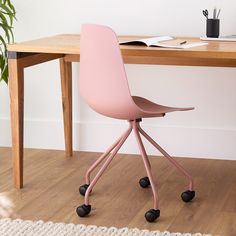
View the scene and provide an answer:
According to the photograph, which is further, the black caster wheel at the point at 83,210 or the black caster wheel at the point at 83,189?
the black caster wheel at the point at 83,189

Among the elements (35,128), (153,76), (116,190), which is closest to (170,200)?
(116,190)

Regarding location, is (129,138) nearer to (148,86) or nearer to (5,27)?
(148,86)

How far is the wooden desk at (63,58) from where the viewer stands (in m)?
3.16

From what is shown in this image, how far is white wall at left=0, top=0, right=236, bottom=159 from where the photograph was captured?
416cm

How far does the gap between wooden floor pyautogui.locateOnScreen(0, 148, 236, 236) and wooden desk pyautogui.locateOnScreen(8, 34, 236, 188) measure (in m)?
0.23

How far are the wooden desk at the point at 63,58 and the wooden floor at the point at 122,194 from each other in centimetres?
23

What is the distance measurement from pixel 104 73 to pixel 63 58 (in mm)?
1044

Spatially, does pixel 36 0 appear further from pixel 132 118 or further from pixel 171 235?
pixel 171 235

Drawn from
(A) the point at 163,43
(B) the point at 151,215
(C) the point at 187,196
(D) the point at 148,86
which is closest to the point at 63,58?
(D) the point at 148,86

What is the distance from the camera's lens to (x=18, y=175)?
3.58 meters

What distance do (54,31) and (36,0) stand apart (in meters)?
0.23

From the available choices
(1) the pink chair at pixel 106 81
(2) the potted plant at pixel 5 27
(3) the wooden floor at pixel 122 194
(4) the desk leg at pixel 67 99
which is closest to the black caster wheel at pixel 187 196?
(3) the wooden floor at pixel 122 194

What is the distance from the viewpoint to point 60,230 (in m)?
2.96

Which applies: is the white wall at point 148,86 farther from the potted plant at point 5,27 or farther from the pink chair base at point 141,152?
the pink chair base at point 141,152
